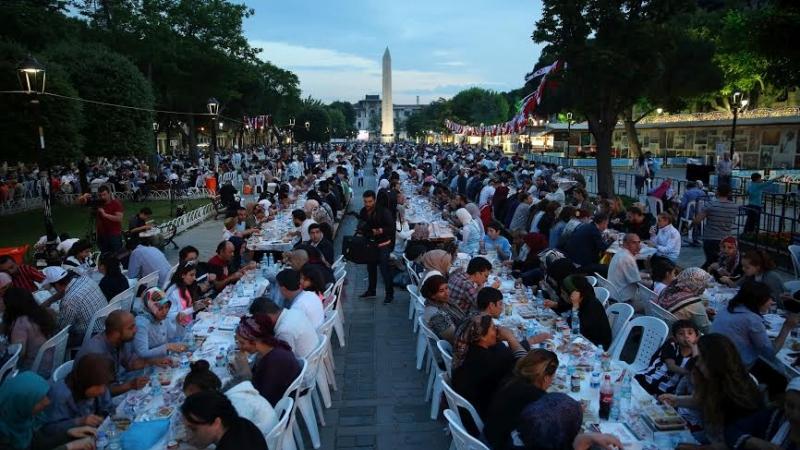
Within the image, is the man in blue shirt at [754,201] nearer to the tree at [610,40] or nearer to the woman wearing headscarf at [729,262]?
the woman wearing headscarf at [729,262]

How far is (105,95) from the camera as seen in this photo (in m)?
22.0

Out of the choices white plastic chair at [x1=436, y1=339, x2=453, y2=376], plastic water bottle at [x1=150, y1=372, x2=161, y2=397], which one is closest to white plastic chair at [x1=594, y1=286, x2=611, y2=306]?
white plastic chair at [x1=436, y1=339, x2=453, y2=376]

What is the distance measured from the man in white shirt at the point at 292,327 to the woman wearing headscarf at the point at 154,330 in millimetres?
981

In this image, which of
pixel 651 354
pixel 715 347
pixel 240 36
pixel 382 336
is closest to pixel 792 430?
pixel 715 347

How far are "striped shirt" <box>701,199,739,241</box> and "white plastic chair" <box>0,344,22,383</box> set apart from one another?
1039 cm

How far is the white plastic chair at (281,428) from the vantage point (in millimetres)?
3754

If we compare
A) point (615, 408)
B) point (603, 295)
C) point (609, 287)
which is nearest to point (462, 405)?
point (615, 408)

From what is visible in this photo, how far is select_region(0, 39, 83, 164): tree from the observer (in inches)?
671

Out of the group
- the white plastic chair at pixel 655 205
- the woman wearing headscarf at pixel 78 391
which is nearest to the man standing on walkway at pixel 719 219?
the white plastic chair at pixel 655 205

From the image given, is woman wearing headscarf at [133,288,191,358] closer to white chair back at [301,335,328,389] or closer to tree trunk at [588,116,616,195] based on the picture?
white chair back at [301,335,328,389]

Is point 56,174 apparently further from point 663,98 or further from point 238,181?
point 663,98

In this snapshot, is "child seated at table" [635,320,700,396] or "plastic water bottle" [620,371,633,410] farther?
"child seated at table" [635,320,700,396]

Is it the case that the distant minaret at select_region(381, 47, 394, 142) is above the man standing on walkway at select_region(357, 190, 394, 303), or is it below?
above

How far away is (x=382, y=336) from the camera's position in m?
Result: 8.31
